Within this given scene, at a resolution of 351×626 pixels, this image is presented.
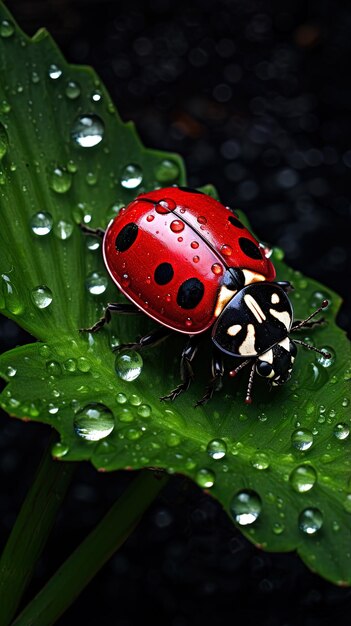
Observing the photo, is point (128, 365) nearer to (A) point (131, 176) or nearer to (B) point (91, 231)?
(B) point (91, 231)

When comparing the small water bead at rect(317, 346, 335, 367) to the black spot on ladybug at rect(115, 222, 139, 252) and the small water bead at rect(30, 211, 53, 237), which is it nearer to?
the black spot on ladybug at rect(115, 222, 139, 252)

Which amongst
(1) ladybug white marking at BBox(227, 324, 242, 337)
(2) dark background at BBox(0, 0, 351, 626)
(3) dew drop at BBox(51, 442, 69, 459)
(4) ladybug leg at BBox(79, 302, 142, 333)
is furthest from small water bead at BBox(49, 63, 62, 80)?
(2) dark background at BBox(0, 0, 351, 626)

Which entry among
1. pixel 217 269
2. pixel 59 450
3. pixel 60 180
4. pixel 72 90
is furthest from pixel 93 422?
pixel 72 90

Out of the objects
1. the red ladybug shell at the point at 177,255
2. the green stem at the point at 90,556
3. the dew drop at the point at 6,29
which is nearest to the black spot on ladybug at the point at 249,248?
the red ladybug shell at the point at 177,255

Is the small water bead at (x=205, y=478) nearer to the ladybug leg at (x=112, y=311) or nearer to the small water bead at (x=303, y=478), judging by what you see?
the small water bead at (x=303, y=478)

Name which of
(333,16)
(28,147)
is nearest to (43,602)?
(28,147)

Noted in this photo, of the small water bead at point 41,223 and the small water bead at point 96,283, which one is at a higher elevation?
the small water bead at point 41,223

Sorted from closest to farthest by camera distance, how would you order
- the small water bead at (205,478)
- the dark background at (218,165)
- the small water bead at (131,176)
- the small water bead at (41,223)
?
1. the small water bead at (205,478)
2. the small water bead at (41,223)
3. the small water bead at (131,176)
4. the dark background at (218,165)
